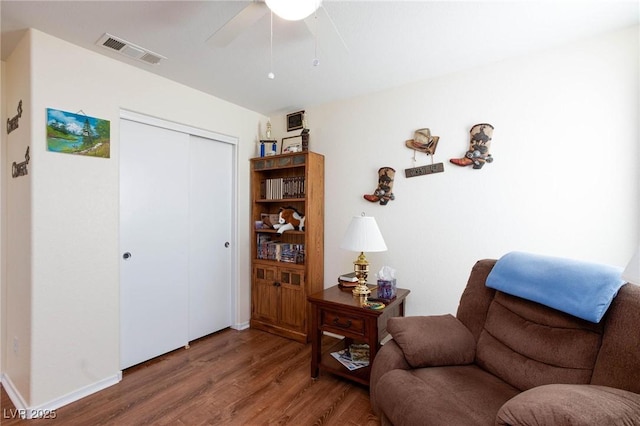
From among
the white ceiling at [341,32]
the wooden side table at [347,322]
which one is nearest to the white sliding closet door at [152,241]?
the white ceiling at [341,32]

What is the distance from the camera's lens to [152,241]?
8.33 feet

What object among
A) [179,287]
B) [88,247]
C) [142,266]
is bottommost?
[179,287]

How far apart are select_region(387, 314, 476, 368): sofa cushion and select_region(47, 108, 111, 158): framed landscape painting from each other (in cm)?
236

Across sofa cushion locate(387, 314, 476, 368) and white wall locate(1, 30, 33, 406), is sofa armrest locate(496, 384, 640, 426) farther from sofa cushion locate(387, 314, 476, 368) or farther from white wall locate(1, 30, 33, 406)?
white wall locate(1, 30, 33, 406)

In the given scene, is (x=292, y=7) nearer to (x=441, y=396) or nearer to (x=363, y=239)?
(x=363, y=239)

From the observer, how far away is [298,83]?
8.55 feet

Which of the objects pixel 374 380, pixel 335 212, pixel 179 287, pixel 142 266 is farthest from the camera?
pixel 335 212

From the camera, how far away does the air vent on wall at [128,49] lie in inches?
76.7

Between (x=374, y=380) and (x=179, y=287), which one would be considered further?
(x=179, y=287)

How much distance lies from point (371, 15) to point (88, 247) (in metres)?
2.40

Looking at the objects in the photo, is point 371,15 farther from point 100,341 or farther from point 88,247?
point 100,341

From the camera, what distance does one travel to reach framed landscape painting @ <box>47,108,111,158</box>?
191 cm

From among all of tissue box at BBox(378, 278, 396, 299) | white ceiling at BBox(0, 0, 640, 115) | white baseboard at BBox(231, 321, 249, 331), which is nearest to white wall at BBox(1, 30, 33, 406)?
white ceiling at BBox(0, 0, 640, 115)

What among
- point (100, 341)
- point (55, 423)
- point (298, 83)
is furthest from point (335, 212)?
point (55, 423)
